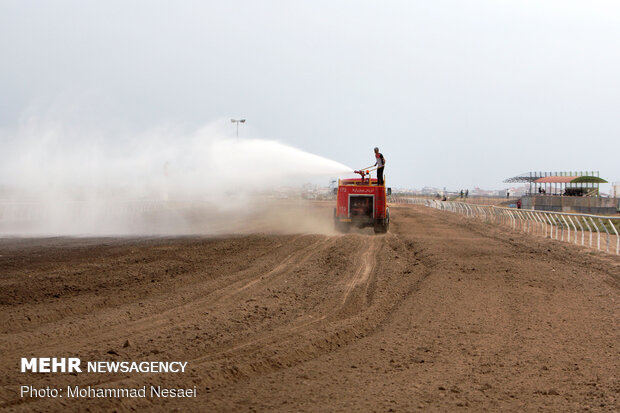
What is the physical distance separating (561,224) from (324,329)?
17.7m

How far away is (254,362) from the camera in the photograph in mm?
6055

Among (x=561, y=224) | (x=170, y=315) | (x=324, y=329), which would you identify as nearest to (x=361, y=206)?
(x=561, y=224)

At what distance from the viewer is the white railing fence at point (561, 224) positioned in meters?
19.1

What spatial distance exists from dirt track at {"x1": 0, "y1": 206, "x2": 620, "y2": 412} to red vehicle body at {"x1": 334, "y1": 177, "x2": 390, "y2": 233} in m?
8.86

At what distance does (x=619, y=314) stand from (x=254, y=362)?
676 centimetres

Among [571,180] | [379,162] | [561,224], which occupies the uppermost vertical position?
[571,180]

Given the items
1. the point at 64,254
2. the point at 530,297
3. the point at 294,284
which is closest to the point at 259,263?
the point at 294,284

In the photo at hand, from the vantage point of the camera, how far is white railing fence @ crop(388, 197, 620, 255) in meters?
19.1

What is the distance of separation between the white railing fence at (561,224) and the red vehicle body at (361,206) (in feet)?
24.2

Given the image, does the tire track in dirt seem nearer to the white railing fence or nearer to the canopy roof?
the white railing fence

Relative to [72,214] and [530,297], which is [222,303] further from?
[72,214]

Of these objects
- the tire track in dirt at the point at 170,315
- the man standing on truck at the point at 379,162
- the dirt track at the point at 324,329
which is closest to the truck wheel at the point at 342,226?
the man standing on truck at the point at 379,162

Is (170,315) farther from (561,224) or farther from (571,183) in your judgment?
(571,183)

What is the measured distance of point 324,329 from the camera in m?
7.53
